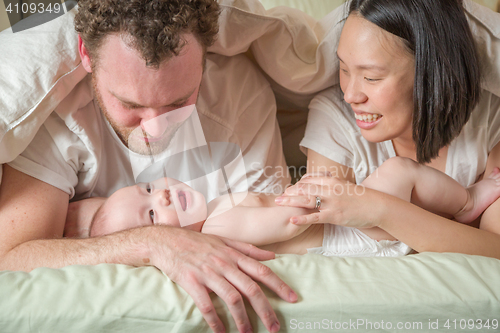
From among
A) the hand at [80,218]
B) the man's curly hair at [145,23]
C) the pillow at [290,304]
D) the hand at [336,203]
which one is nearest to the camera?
the pillow at [290,304]

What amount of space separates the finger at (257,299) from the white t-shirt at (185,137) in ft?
1.74

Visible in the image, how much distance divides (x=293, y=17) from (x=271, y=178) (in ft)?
1.81

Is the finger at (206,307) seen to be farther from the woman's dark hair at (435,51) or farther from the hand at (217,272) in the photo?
the woman's dark hair at (435,51)

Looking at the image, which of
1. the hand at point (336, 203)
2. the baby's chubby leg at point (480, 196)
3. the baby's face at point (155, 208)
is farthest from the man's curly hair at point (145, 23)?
the baby's chubby leg at point (480, 196)

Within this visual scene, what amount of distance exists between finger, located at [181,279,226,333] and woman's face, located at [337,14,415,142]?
64cm

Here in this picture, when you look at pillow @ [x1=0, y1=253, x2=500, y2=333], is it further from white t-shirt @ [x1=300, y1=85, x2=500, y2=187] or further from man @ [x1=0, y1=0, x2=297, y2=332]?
white t-shirt @ [x1=300, y1=85, x2=500, y2=187]

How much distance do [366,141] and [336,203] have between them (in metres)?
0.38

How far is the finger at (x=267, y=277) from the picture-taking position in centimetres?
76

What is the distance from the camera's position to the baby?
102 centimetres

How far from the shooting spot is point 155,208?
1066 mm

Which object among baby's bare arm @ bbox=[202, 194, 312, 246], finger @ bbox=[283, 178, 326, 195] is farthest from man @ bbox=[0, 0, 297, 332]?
finger @ bbox=[283, 178, 326, 195]

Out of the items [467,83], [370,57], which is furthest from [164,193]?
[467,83]
